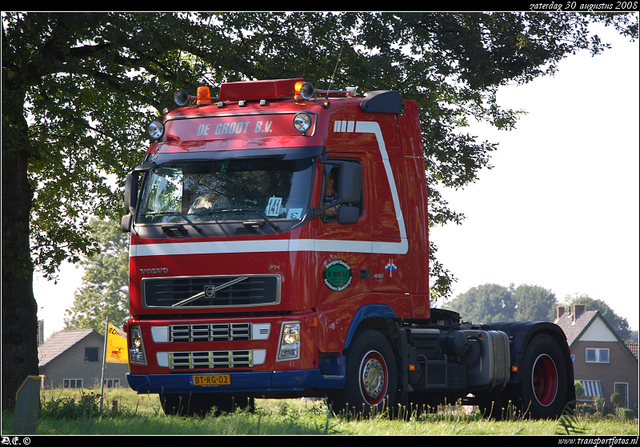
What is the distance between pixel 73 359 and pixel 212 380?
192 feet

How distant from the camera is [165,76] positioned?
16.5 m

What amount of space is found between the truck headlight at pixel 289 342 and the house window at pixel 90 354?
5851 cm

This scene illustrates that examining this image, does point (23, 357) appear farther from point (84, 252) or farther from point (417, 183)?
point (417, 183)

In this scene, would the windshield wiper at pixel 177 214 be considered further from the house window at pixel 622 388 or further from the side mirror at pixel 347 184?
the house window at pixel 622 388

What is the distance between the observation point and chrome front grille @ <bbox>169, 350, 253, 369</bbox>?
9.59m

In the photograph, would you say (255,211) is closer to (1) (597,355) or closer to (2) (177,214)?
(2) (177,214)

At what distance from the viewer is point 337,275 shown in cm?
993

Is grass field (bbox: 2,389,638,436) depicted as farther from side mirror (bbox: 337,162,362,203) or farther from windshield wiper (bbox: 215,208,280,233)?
side mirror (bbox: 337,162,362,203)

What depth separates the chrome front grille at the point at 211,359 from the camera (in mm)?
9586

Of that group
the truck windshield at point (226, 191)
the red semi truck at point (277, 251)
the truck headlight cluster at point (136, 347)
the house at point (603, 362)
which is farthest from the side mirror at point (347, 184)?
the house at point (603, 362)

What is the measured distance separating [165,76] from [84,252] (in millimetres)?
4303

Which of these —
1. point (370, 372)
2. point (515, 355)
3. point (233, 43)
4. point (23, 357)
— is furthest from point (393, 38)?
point (23, 357)

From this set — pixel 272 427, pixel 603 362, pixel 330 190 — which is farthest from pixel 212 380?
A: pixel 603 362

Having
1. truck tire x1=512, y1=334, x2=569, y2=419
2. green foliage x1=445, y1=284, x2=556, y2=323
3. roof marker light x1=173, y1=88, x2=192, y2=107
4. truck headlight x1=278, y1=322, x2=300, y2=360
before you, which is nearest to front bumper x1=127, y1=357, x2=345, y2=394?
truck headlight x1=278, y1=322, x2=300, y2=360
